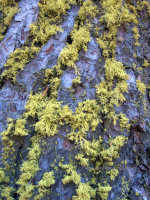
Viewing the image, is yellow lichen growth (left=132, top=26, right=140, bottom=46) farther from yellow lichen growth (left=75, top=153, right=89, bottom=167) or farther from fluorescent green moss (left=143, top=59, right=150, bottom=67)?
yellow lichen growth (left=75, top=153, right=89, bottom=167)

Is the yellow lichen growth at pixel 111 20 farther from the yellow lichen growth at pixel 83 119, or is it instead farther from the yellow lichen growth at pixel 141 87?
the yellow lichen growth at pixel 83 119

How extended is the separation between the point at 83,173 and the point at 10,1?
311 cm

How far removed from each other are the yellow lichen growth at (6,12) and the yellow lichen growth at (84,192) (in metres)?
2.60

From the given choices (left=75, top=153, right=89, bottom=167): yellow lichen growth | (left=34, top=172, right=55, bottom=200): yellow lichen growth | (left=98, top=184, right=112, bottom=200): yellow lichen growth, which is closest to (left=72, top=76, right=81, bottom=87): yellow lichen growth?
(left=75, top=153, right=89, bottom=167): yellow lichen growth

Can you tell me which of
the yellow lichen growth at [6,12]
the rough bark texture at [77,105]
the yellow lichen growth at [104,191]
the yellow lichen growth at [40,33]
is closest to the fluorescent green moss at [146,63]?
the rough bark texture at [77,105]

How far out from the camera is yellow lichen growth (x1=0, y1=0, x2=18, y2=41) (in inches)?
118

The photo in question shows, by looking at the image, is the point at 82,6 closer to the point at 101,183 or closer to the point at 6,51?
the point at 6,51

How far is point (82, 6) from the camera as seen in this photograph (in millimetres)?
2832

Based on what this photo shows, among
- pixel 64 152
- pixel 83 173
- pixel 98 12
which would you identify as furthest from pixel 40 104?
pixel 98 12

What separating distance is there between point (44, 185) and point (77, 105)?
1020 mm

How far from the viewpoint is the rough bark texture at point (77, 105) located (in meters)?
Answer: 2.07

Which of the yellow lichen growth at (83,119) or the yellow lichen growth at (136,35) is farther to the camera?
the yellow lichen growth at (136,35)

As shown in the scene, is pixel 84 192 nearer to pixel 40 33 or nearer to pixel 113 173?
pixel 113 173

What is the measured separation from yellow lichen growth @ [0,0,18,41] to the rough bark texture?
0.09 metres
